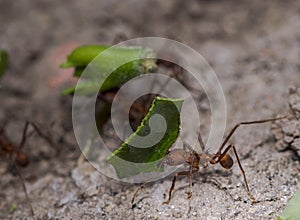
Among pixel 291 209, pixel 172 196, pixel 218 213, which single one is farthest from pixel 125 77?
pixel 291 209

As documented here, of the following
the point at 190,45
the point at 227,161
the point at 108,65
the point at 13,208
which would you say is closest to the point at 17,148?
the point at 13,208

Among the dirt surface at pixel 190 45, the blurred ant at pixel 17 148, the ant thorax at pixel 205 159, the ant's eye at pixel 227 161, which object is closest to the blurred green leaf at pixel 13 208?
the dirt surface at pixel 190 45

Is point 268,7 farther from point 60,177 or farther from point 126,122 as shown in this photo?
point 60,177

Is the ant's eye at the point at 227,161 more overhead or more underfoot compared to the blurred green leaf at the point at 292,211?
more overhead

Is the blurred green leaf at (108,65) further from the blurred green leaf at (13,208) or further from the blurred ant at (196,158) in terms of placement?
the blurred green leaf at (13,208)

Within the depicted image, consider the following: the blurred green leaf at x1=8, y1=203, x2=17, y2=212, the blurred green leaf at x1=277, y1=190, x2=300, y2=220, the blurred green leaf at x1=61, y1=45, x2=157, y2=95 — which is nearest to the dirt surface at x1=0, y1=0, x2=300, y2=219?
the blurred green leaf at x1=8, y1=203, x2=17, y2=212

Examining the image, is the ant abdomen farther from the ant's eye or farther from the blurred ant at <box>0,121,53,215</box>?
the ant's eye
